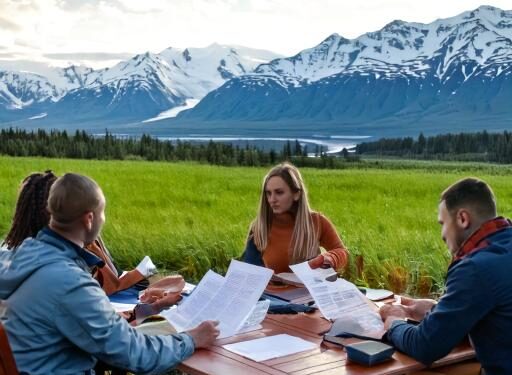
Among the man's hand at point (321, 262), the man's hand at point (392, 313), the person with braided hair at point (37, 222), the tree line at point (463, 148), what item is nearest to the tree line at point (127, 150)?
the tree line at point (463, 148)

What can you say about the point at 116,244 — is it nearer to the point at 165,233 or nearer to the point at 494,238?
the point at 165,233

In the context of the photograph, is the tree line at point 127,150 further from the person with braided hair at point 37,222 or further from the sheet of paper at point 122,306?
the person with braided hair at point 37,222

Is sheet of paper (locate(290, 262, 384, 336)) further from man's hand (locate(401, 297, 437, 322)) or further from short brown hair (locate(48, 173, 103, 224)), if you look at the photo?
short brown hair (locate(48, 173, 103, 224))

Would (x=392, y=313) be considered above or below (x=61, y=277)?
below

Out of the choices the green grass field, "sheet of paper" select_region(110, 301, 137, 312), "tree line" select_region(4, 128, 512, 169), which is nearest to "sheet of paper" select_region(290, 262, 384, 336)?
"sheet of paper" select_region(110, 301, 137, 312)

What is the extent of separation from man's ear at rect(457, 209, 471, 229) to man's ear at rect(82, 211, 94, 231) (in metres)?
1.14

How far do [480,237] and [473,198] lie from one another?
0.40ft

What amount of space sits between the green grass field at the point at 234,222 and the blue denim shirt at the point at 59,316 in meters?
3.51

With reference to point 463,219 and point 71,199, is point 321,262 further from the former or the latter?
point 71,199

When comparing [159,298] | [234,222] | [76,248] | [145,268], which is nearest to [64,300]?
[76,248]

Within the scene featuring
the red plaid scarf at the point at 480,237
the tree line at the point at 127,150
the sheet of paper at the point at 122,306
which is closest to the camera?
the red plaid scarf at the point at 480,237

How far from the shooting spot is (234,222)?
1063 centimetres

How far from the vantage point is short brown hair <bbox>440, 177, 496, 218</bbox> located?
98.3 inches

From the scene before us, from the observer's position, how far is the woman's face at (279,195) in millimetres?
4395
